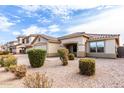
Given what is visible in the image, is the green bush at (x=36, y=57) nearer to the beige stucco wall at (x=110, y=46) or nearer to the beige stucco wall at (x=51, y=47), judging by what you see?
the beige stucco wall at (x=110, y=46)

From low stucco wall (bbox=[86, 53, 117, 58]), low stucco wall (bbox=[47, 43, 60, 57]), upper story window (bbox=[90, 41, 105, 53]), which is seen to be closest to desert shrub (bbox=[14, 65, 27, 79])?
low stucco wall (bbox=[86, 53, 117, 58])

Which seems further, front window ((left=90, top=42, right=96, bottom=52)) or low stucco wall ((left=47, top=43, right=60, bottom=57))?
low stucco wall ((left=47, top=43, right=60, bottom=57))

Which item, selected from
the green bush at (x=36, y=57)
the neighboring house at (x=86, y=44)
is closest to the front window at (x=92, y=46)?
the neighboring house at (x=86, y=44)

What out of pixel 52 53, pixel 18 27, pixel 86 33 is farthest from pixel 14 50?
pixel 18 27

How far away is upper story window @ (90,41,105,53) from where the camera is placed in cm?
1258

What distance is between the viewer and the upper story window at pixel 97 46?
12579 mm

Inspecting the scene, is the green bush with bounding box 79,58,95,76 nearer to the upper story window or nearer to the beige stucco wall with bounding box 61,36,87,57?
the upper story window

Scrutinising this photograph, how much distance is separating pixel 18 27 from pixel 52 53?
7.37 metres

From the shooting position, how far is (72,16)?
26.7ft

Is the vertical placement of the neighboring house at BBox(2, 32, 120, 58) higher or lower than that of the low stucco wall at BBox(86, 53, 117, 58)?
higher

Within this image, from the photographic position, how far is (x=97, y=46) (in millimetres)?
13078

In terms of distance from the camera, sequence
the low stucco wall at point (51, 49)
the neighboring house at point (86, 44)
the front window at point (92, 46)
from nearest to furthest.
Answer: the neighboring house at point (86, 44) → the front window at point (92, 46) → the low stucco wall at point (51, 49)

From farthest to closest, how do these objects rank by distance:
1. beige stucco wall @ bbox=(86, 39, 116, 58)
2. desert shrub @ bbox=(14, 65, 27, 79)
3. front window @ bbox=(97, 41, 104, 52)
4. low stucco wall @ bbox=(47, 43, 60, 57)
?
low stucco wall @ bbox=(47, 43, 60, 57), front window @ bbox=(97, 41, 104, 52), beige stucco wall @ bbox=(86, 39, 116, 58), desert shrub @ bbox=(14, 65, 27, 79)

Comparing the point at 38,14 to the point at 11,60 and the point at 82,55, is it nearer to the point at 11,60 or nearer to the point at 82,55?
the point at 11,60
